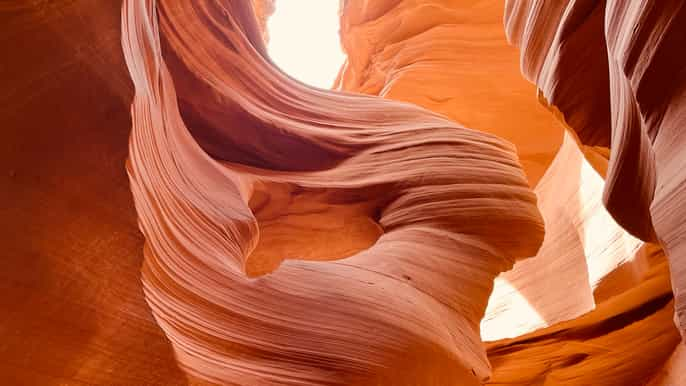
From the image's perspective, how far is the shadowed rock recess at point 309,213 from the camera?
1054 millimetres

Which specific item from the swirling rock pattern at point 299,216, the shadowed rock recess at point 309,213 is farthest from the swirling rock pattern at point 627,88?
the swirling rock pattern at point 299,216

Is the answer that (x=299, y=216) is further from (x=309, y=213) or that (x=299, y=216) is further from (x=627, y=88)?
(x=627, y=88)

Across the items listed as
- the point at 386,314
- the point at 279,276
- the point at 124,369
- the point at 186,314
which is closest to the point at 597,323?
the point at 386,314

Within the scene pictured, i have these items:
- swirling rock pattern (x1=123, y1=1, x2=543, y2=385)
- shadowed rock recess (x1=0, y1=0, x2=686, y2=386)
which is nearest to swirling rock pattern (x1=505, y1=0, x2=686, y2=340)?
shadowed rock recess (x1=0, y1=0, x2=686, y2=386)

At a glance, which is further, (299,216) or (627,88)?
(299,216)

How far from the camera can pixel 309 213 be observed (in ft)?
9.20

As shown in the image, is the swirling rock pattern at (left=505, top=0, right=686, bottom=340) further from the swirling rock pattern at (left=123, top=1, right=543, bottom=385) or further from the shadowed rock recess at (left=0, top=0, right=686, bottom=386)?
the swirling rock pattern at (left=123, top=1, right=543, bottom=385)

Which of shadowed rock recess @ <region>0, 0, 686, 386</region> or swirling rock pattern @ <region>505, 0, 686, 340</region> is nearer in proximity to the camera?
shadowed rock recess @ <region>0, 0, 686, 386</region>

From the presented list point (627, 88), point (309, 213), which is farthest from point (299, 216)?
point (627, 88)

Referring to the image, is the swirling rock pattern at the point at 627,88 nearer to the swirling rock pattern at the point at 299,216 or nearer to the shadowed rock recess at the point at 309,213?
the shadowed rock recess at the point at 309,213

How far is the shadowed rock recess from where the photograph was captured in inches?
41.5

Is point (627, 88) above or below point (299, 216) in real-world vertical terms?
above

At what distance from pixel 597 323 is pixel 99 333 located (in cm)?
275

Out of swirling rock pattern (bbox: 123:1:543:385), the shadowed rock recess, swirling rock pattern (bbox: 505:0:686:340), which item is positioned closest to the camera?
the shadowed rock recess
